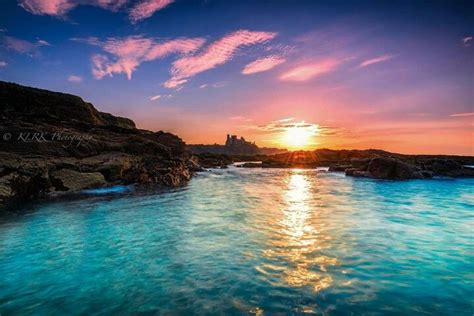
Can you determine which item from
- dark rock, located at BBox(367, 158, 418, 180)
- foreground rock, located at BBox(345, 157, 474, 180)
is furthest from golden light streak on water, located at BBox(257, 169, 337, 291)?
foreground rock, located at BBox(345, 157, 474, 180)

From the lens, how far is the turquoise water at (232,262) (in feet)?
19.1

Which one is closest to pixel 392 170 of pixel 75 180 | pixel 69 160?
pixel 75 180

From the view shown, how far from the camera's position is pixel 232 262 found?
315 inches

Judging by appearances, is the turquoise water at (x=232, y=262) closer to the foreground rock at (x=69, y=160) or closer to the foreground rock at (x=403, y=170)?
the foreground rock at (x=69, y=160)

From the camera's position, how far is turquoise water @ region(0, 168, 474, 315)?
19.1ft

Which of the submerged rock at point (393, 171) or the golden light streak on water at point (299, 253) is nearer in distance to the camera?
the golden light streak on water at point (299, 253)

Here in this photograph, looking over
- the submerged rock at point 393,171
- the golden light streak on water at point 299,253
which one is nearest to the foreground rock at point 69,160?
the golden light streak on water at point 299,253

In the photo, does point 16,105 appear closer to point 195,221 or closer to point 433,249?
point 195,221

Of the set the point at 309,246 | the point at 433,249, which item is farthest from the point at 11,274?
the point at 433,249

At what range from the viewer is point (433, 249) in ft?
30.4

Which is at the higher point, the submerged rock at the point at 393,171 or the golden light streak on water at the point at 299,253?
the submerged rock at the point at 393,171

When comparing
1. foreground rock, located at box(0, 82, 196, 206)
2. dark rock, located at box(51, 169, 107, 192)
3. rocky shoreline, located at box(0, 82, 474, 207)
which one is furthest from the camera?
dark rock, located at box(51, 169, 107, 192)

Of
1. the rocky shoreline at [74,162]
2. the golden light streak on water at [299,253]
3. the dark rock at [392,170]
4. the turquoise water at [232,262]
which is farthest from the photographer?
the dark rock at [392,170]

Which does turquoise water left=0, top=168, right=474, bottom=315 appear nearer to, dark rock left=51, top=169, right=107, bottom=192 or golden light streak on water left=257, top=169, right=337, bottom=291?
golden light streak on water left=257, top=169, right=337, bottom=291
